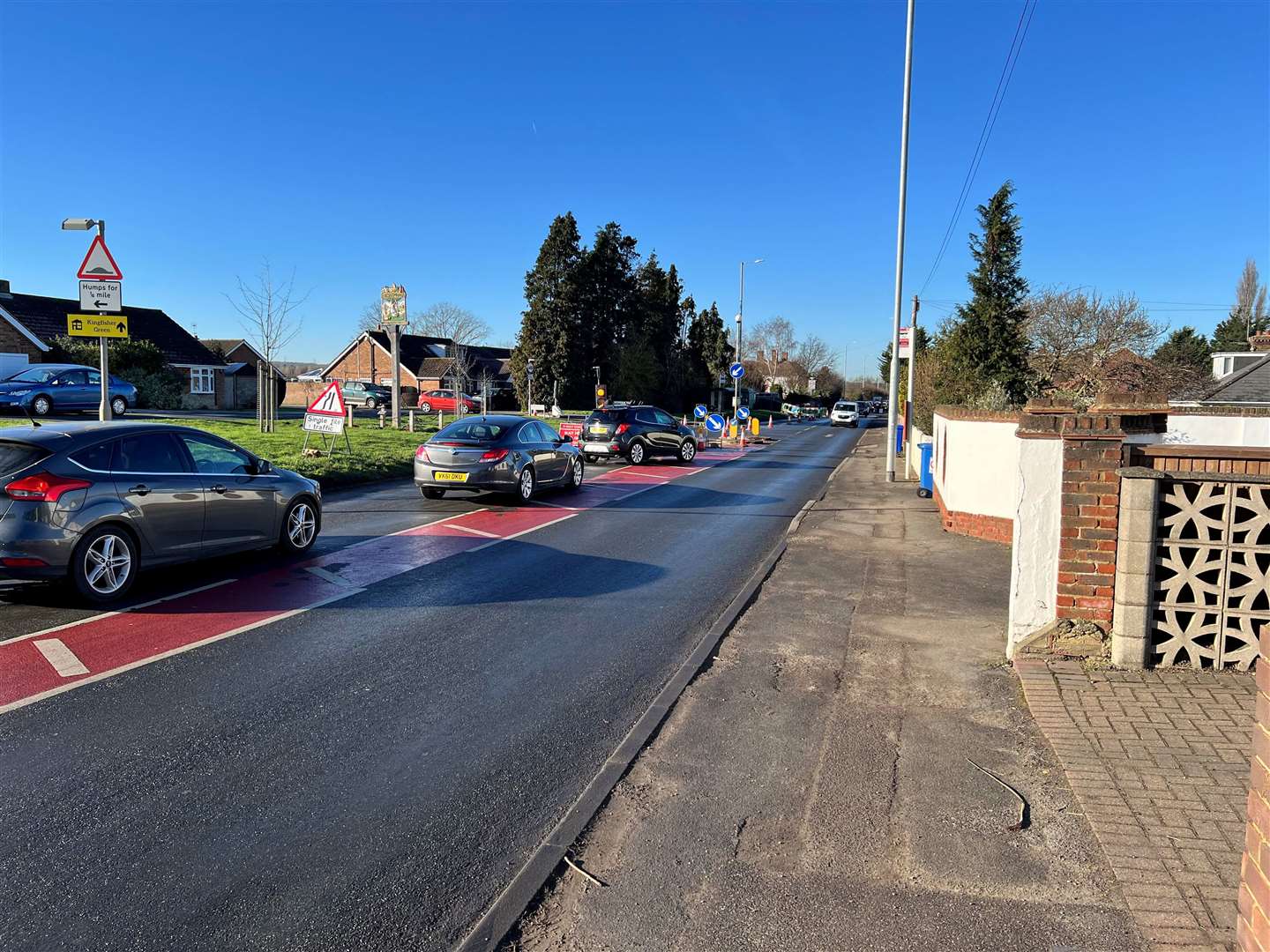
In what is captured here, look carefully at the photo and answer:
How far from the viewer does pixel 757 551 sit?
11023mm

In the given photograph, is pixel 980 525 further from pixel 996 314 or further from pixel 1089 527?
pixel 996 314

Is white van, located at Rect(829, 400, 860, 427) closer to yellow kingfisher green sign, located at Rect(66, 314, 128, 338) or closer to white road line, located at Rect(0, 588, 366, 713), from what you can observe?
yellow kingfisher green sign, located at Rect(66, 314, 128, 338)

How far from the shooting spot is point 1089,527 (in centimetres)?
587

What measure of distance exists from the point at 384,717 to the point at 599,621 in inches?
101

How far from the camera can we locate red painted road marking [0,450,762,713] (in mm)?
5797

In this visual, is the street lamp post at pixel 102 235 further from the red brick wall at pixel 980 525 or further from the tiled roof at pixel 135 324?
the tiled roof at pixel 135 324

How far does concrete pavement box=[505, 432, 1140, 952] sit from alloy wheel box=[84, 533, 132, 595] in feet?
16.7

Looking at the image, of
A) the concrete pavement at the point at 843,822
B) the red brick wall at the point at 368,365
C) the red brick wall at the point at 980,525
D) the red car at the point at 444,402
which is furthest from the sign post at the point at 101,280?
the red brick wall at the point at 368,365

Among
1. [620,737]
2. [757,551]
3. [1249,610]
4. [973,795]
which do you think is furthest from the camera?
[757,551]

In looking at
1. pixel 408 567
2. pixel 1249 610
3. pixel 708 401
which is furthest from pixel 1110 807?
pixel 708 401

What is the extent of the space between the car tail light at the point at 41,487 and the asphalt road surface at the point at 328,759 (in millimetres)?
983

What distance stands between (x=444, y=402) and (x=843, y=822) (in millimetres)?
54309

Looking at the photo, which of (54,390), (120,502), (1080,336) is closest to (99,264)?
(120,502)

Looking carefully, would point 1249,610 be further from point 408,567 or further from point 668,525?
point 668,525
